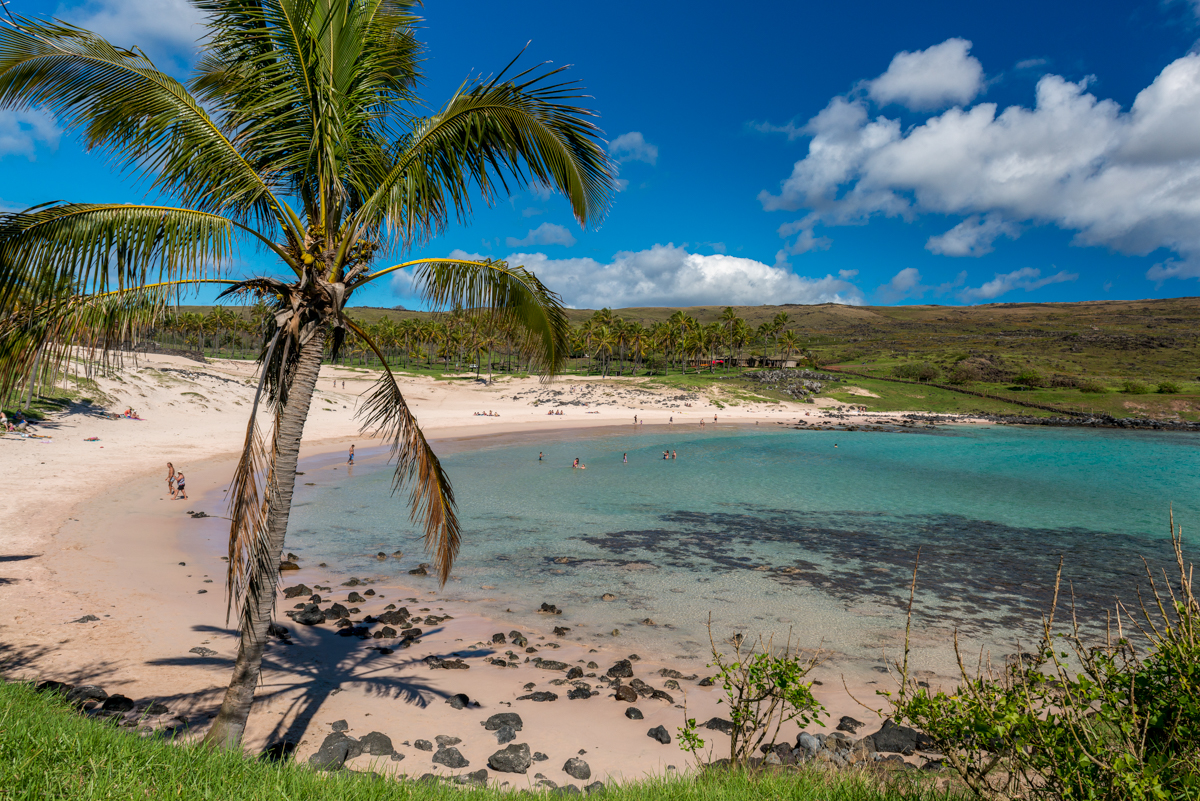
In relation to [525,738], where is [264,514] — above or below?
above

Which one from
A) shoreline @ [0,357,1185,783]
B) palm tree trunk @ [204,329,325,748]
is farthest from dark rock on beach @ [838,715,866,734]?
palm tree trunk @ [204,329,325,748]

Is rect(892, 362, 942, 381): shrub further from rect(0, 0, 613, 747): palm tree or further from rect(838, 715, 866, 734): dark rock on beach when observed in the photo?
rect(0, 0, 613, 747): palm tree

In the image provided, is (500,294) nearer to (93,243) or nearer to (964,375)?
(93,243)

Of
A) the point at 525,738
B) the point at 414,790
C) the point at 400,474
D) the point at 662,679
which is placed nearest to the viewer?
the point at 414,790

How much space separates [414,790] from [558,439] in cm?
4540

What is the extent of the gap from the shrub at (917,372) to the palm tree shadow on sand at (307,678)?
110502mm

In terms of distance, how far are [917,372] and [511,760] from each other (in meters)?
114

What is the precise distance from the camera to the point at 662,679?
9.86m

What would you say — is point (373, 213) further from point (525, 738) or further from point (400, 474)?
point (525, 738)

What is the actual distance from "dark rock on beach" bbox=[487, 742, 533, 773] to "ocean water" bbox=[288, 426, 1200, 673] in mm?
3074

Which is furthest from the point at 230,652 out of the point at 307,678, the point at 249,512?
the point at 249,512

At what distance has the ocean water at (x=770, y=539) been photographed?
1319cm

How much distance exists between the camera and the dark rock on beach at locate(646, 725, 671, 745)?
7.81m

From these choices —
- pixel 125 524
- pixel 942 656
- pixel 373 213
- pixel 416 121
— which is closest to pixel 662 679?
pixel 942 656
